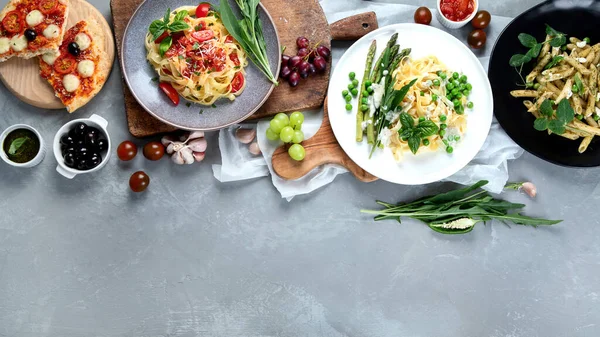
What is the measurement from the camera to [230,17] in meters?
3.73

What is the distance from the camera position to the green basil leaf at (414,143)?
3.70 m

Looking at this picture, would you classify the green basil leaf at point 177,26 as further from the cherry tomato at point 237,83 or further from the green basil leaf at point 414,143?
the green basil leaf at point 414,143

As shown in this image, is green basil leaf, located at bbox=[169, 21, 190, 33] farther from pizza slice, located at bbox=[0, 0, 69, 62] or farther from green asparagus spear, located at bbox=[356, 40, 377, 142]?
green asparagus spear, located at bbox=[356, 40, 377, 142]

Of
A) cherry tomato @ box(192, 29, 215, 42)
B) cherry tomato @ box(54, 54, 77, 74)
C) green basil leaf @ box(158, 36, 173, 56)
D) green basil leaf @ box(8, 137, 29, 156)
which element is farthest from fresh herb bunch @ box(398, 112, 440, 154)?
green basil leaf @ box(8, 137, 29, 156)

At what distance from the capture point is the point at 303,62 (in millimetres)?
3973

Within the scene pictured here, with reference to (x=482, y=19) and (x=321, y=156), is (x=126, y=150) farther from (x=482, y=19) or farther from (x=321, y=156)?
(x=482, y=19)

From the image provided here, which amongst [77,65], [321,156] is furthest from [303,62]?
[77,65]

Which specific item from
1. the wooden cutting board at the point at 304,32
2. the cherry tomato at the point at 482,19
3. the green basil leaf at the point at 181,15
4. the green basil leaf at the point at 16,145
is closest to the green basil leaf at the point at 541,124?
the cherry tomato at the point at 482,19

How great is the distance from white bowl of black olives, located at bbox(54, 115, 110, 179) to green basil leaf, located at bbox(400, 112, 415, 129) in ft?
7.60

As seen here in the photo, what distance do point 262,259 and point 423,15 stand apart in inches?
99.1

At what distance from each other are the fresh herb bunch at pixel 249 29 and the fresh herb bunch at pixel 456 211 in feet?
5.02

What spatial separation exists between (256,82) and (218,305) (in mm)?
1919

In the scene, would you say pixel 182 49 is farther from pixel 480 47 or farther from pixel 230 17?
pixel 480 47

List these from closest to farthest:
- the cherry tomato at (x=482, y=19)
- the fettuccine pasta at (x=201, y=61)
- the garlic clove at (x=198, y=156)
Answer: the fettuccine pasta at (x=201, y=61), the garlic clove at (x=198, y=156), the cherry tomato at (x=482, y=19)
